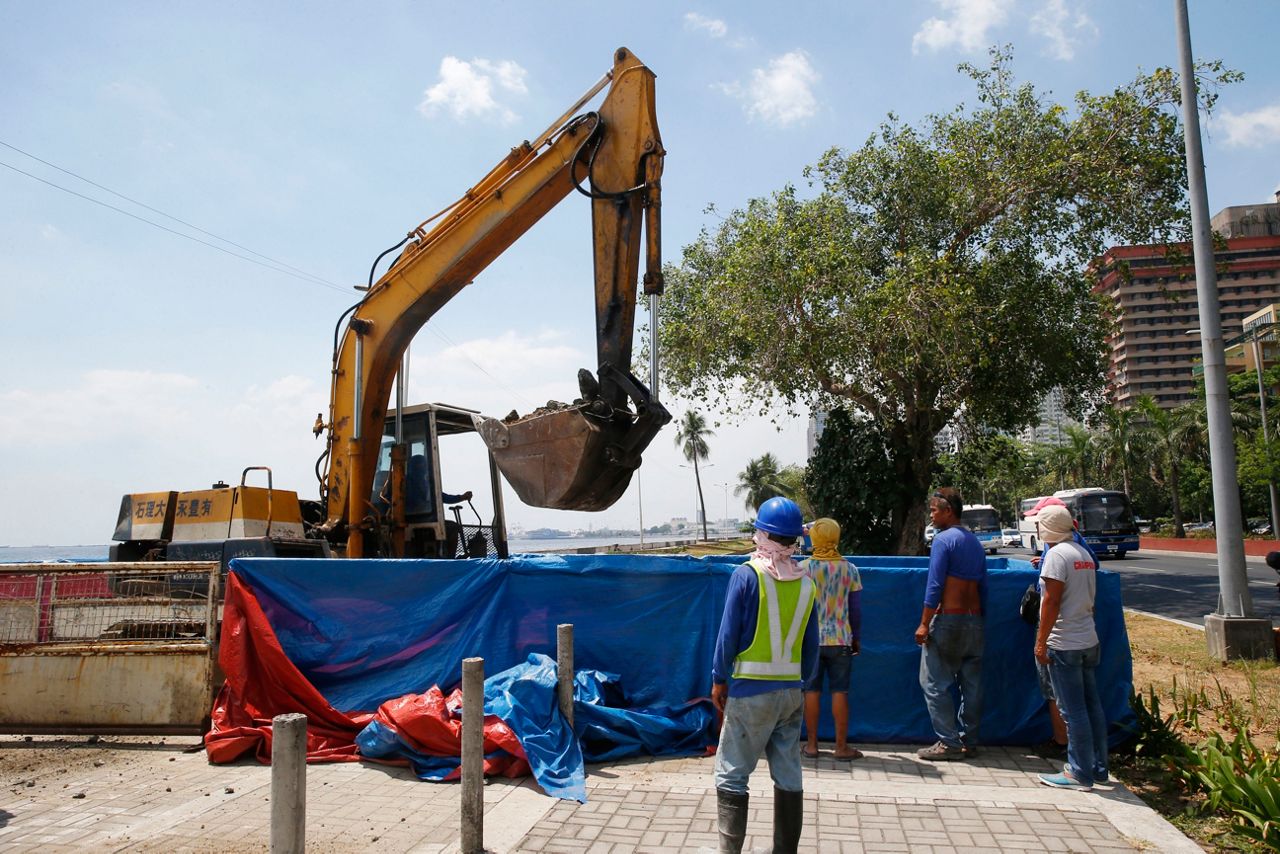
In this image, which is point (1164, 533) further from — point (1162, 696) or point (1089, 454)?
point (1162, 696)

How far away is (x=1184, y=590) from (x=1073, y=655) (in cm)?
1777

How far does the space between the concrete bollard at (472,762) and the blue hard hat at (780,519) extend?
6.04 feet

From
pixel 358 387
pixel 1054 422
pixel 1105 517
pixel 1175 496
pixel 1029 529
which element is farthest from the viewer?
pixel 1054 422

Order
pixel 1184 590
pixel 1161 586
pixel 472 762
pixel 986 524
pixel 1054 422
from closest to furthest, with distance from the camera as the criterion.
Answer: pixel 472 762, pixel 1184 590, pixel 1161 586, pixel 986 524, pixel 1054 422

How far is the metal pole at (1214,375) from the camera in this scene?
9398 mm

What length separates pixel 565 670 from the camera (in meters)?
6.13

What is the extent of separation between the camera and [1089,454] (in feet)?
234

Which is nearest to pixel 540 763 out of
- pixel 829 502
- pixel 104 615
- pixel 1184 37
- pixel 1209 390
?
pixel 104 615

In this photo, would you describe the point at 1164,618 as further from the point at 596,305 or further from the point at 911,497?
the point at 596,305

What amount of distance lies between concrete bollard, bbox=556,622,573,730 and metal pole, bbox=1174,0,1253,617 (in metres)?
7.63

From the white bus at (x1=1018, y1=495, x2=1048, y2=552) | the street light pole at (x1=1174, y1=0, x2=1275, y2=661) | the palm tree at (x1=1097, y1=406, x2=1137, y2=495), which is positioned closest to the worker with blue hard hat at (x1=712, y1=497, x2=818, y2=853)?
the street light pole at (x1=1174, y1=0, x2=1275, y2=661)

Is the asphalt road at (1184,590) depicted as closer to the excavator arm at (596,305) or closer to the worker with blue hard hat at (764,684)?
the excavator arm at (596,305)

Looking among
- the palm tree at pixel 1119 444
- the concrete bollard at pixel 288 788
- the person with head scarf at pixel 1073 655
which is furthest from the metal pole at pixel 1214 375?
the palm tree at pixel 1119 444

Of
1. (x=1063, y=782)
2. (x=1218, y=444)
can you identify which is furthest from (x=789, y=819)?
(x=1218, y=444)
